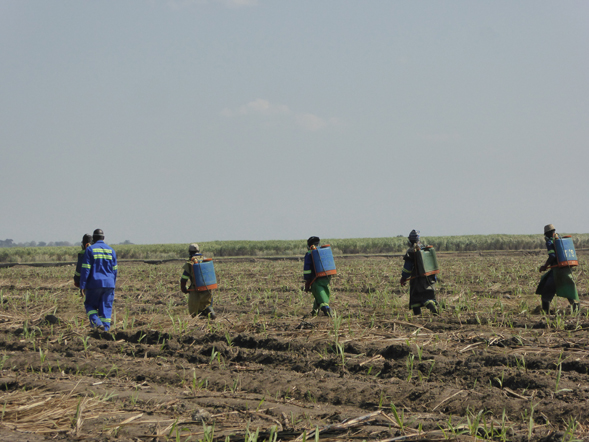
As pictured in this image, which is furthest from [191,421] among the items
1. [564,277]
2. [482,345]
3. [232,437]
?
[564,277]

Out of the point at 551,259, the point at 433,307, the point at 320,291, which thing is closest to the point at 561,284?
the point at 551,259

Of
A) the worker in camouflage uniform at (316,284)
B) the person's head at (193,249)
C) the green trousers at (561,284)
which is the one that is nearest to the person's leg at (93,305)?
the person's head at (193,249)

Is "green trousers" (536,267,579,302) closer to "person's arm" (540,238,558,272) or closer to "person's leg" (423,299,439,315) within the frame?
"person's arm" (540,238,558,272)

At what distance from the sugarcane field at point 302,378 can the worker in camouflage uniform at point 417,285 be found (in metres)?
0.32

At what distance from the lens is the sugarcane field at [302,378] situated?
3.84 metres

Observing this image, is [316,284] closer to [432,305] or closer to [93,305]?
[432,305]

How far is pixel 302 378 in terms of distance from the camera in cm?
521

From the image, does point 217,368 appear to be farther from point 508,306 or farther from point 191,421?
point 508,306

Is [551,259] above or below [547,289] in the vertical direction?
above

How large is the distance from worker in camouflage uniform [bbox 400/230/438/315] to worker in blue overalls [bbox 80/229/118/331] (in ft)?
16.3

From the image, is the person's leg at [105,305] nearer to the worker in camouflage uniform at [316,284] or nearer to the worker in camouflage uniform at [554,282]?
the worker in camouflage uniform at [316,284]

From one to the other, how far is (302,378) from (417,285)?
440cm

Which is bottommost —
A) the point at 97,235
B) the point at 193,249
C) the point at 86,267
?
the point at 86,267

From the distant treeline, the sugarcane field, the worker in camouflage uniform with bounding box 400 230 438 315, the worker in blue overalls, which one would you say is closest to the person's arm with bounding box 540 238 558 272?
the sugarcane field
